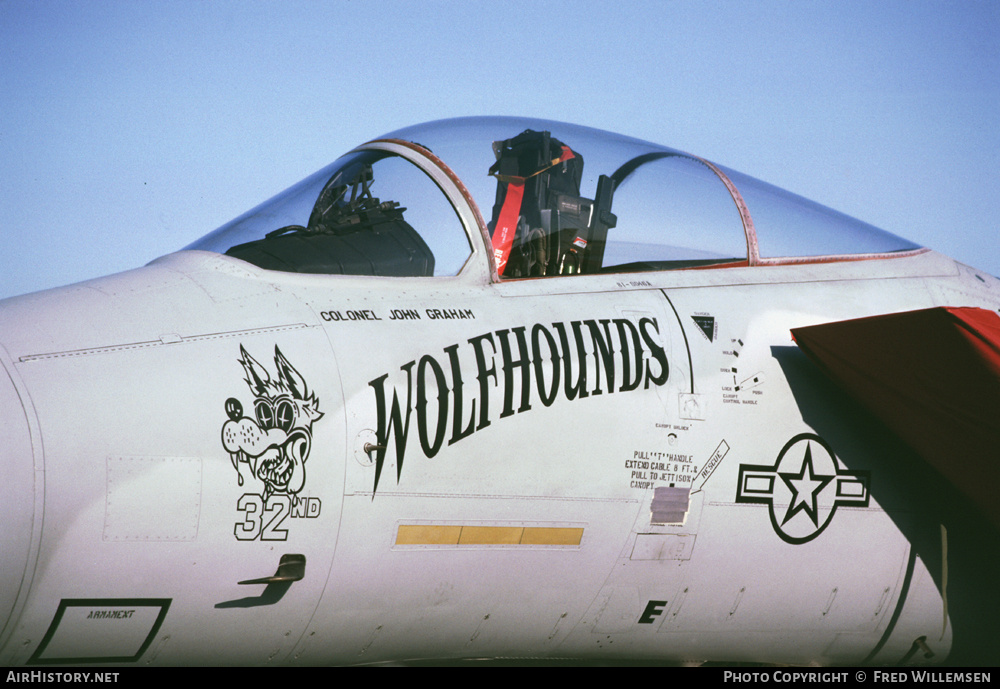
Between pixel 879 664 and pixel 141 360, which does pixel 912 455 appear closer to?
pixel 879 664

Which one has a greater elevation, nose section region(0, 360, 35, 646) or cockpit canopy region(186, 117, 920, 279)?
cockpit canopy region(186, 117, 920, 279)

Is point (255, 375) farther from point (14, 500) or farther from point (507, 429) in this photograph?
point (507, 429)

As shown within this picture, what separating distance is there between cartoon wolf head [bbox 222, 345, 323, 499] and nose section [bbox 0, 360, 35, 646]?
66cm

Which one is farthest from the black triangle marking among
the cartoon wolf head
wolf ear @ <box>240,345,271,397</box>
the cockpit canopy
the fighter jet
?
wolf ear @ <box>240,345,271,397</box>

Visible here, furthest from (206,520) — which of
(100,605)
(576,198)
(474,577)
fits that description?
(576,198)

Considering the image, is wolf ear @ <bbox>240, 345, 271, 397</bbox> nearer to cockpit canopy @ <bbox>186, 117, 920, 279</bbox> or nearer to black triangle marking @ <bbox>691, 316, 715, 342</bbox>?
cockpit canopy @ <bbox>186, 117, 920, 279</bbox>

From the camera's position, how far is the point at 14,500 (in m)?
3.15

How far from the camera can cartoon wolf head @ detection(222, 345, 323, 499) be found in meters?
3.55

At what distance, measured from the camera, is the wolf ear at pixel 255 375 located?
3.62 meters

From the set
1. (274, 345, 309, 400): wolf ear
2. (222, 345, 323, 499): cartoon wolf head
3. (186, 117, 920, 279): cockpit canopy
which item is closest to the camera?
(222, 345, 323, 499): cartoon wolf head

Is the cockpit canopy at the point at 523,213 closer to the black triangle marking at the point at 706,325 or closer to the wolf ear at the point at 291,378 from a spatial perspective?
the black triangle marking at the point at 706,325

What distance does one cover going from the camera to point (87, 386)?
3383 millimetres

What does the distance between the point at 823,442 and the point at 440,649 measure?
83.4 inches

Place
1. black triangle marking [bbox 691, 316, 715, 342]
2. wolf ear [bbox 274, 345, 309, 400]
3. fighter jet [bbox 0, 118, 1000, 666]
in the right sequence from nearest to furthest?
fighter jet [bbox 0, 118, 1000, 666] < wolf ear [bbox 274, 345, 309, 400] < black triangle marking [bbox 691, 316, 715, 342]
